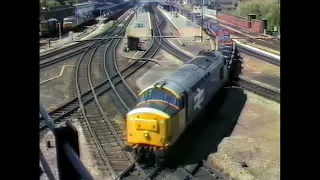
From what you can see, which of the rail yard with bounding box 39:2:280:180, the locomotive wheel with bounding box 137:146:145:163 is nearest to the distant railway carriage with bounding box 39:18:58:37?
the rail yard with bounding box 39:2:280:180

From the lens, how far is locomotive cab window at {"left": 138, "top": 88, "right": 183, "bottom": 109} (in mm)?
7071

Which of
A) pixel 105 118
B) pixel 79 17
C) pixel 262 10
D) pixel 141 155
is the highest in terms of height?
pixel 262 10

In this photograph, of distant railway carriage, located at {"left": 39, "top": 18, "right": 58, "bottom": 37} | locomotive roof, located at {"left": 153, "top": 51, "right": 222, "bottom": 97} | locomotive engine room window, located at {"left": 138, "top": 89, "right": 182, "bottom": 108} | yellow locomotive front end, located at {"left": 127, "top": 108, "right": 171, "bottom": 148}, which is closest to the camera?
yellow locomotive front end, located at {"left": 127, "top": 108, "right": 171, "bottom": 148}

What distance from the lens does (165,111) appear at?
6.80 m

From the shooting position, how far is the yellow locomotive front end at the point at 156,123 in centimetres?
674

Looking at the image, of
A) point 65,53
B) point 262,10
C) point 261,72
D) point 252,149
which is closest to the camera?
point 252,149

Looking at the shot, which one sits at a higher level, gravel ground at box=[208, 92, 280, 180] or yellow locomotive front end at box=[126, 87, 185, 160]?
yellow locomotive front end at box=[126, 87, 185, 160]

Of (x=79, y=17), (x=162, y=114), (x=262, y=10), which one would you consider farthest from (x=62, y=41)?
(x=162, y=114)

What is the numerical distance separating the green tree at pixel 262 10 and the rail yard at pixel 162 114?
6255 millimetres

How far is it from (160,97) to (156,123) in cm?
58

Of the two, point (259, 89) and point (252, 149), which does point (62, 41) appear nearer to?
point (259, 89)

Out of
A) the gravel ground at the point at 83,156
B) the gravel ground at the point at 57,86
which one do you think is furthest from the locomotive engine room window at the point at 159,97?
the gravel ground at the point at 57,86

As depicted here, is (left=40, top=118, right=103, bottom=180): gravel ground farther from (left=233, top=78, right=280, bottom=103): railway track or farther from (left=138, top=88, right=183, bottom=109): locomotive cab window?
(left=233, top=78, right=280, bottom=103): railway track
